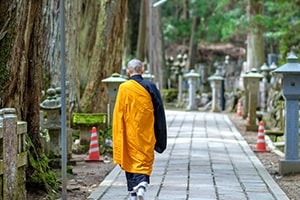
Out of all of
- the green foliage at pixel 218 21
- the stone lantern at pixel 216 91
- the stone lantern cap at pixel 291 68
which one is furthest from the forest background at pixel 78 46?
the stone lantern cap at pixel 291 68

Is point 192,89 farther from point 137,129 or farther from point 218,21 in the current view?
point 137,129

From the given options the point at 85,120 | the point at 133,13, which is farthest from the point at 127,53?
the point at 85,120

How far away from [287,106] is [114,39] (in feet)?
26.2

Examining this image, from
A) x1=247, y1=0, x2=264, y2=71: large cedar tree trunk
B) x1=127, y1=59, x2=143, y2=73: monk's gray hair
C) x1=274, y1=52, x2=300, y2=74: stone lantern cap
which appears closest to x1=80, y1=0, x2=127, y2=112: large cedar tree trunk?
x1=274, y1=52, x2=300, y2=74: stone lantern cap

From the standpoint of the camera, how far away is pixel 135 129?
8.45 meters

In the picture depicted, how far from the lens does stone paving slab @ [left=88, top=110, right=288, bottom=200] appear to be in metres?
9.84

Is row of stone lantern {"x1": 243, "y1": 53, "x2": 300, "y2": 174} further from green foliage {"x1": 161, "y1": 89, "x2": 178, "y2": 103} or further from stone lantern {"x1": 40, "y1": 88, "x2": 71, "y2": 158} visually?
green foliage {"x1": 161, "y1": 89, "x2": 178, "y2": 103}

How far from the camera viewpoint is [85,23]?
2042 centimetres

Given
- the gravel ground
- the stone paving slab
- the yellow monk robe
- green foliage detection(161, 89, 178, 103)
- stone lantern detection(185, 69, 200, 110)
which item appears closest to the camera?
the yellow monk robe

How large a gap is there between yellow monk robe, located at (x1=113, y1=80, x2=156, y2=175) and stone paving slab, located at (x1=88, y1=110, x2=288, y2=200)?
3.76 feet

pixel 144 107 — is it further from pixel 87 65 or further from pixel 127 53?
pixel 127 53

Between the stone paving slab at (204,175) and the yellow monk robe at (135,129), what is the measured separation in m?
1.15

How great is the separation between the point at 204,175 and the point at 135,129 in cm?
347

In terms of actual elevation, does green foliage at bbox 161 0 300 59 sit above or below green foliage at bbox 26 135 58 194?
above
